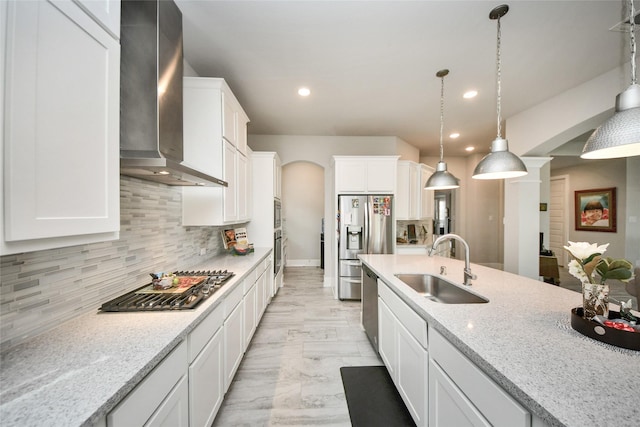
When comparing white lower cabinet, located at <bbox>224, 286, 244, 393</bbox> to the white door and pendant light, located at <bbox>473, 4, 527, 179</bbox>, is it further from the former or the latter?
the white door

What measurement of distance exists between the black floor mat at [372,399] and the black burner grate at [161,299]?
129 centimetres

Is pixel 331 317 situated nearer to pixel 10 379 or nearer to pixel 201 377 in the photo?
pixel 201 377

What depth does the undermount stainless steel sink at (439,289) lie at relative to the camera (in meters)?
1.71

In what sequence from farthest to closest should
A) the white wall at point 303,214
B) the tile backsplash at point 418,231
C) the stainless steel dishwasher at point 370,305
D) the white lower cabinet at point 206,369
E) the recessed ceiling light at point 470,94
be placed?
the white wall at point 303,214, the tile backsplash at point 418,231, the recessed ceiling light at point 470,94, the stainless steel dishwasher at point 370,305, the white lower cabinet at point 206,369

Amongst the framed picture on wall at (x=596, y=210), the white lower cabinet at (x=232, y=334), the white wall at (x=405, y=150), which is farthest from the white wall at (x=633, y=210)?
the white lower cabinet at (x=232, y=334)

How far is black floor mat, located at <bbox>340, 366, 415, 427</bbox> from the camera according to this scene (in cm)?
162

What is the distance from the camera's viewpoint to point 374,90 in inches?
115

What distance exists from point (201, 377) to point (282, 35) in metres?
2.47

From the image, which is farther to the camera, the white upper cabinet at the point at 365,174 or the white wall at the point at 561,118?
the white upper cabinet at the point at 365,174

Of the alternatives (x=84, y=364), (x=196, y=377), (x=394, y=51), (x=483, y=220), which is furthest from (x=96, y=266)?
(x=483, y=220)

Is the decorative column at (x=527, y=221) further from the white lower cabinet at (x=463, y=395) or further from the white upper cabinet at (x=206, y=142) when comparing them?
the white upper cabinet at (x=206, y=142)

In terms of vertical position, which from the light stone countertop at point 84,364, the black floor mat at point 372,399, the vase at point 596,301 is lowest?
the black floor mat at point 372,399

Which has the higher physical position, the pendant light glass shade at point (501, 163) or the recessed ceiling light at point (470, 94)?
the recessed ceiling light at point (470, 94)

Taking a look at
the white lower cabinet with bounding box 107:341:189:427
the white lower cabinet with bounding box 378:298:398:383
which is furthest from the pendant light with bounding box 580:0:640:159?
the white lower cabinet with bounding box 107:341:189:427
